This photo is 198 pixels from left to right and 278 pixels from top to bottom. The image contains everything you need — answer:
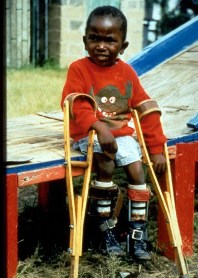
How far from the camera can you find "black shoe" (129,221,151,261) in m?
3.12

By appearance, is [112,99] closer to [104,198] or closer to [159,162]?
[159,162]

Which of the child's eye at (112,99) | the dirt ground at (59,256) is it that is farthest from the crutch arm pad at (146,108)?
the dirt ground at (59,256)

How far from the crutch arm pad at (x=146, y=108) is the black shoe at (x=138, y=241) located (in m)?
0.64

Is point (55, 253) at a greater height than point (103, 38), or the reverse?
point (103, 38)

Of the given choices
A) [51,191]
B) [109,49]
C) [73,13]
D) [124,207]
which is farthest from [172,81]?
[73,13]

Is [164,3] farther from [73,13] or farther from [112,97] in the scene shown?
[112,97]

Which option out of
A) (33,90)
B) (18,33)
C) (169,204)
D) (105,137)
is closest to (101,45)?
(105,137)

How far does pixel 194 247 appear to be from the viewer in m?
3.74

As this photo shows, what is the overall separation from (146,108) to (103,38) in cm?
48

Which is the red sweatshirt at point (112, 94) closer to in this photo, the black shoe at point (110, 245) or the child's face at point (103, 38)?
the child's face at point (103, 38)

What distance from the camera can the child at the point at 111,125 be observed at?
3088 mm

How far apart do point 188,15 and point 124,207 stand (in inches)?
496

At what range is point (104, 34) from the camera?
10.3ft

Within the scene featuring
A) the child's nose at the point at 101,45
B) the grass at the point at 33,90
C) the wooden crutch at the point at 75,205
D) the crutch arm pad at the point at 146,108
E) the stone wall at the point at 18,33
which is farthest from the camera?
the stone wall at the point at 18,33
